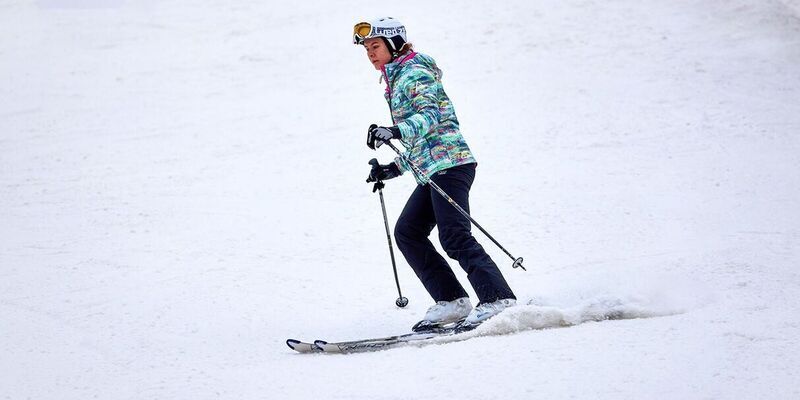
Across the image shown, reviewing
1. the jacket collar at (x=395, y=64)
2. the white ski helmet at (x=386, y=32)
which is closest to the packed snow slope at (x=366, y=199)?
the jacket collar at (x=395, y=64)

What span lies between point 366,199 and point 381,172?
3.29m

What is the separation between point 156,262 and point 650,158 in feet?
18.4

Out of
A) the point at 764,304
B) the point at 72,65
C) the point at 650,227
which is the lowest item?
the point at 72,65

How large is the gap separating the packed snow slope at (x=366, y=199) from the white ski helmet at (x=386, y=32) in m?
1.82

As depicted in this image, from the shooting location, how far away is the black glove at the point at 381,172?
17.6 ft

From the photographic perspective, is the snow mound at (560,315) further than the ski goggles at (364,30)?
No

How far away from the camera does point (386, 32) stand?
4859mm

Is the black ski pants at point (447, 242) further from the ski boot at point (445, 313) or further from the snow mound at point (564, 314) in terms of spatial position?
the snow mound at point (564, 314)

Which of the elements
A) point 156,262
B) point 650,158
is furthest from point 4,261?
point 650,158

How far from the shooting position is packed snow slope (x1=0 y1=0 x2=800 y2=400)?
4.29 metres

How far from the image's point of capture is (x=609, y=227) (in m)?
7.39

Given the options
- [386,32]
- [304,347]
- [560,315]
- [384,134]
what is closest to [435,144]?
[384,134]

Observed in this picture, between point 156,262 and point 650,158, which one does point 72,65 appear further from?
point 650,158

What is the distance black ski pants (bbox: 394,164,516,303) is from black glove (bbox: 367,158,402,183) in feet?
0.89
